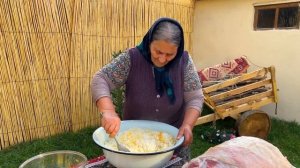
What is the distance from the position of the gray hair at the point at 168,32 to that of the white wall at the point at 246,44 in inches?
157

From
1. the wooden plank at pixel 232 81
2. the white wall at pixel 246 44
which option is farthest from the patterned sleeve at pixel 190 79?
the white wall at pixel 246 44

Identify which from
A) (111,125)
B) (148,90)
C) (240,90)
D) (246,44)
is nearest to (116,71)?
(148,90)

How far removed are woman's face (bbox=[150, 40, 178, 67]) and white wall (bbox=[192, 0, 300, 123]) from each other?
156 inches

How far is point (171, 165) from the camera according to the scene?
66.0 inches

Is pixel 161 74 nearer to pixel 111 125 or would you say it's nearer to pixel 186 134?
pixel 186 134

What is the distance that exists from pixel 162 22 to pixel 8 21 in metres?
2.79

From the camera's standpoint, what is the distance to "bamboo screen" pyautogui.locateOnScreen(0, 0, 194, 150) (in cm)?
385

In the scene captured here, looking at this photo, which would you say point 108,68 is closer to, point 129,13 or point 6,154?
point 6,154

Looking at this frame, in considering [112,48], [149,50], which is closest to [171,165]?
[149,50]

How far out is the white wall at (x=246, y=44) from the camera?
5051 millimetres

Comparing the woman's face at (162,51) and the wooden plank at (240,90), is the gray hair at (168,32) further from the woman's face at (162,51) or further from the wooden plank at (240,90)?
the wooden plank at (240,90)

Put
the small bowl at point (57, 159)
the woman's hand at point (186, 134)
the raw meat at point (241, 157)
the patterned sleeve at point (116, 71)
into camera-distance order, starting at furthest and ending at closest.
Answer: the patterned sleeve at point (116, 71)
the small bowl at point (57, 159)
the woman's hand at point (186, 134)
the raw meat at point (241, 157)

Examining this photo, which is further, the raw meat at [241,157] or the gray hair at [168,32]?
the gray hair at [168,32]

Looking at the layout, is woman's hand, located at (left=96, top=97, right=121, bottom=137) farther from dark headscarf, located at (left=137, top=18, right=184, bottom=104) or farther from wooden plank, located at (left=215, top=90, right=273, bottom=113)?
wooden plank, located at (left=215, top=90, right=273, bottom=113)
